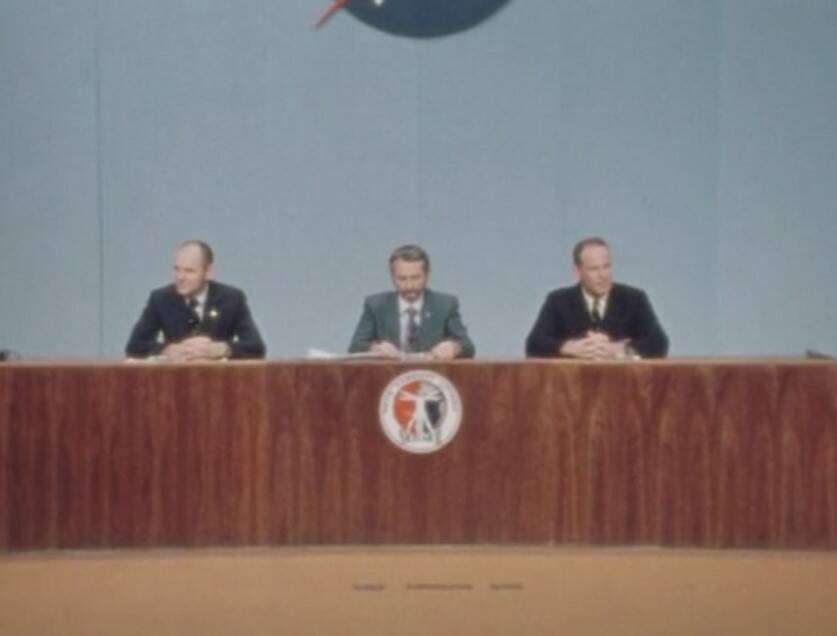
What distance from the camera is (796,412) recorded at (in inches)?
312

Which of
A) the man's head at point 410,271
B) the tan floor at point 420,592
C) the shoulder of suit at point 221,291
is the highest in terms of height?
the man's head at point 410,271

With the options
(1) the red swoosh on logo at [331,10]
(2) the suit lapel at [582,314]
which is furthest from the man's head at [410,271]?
(1) the red swoosh on logo at [331,10]

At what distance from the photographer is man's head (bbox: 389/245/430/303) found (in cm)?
861

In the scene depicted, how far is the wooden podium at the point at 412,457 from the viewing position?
7910mm

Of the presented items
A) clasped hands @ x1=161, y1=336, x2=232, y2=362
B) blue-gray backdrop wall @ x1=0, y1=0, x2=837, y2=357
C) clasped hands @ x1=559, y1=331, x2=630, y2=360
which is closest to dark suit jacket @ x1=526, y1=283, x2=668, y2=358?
clasped hands @ x1=559, y1=331, x2=630, y2=360

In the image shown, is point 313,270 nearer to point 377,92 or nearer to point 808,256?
point 377,92

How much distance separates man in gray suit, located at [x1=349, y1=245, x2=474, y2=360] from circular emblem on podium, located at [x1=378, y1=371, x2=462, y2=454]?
587mm

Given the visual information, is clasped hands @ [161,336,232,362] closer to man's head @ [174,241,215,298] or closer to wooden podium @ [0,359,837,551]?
wooden podium @ [0,359,837,551]

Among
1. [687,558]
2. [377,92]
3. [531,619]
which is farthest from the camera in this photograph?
[377,92]

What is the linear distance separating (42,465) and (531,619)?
2042mm

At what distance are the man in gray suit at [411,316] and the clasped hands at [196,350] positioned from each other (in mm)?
656

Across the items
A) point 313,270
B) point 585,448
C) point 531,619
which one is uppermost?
point 313,270

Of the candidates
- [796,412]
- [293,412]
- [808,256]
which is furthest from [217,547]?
[808,256]

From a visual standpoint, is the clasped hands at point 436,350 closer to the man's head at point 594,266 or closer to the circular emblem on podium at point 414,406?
the circular emblem on podium at point 414,406
